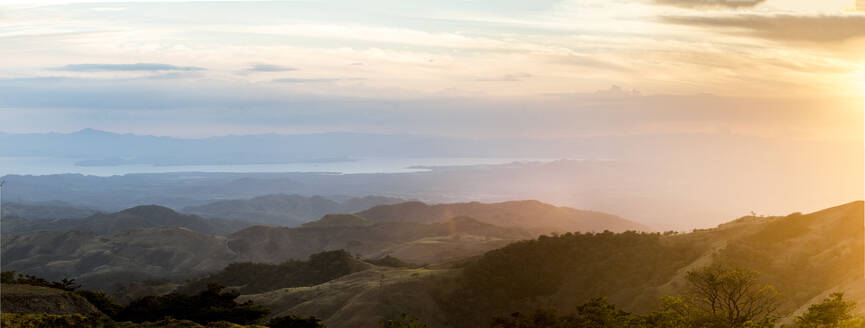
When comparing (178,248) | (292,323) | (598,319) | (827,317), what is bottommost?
(178,248)

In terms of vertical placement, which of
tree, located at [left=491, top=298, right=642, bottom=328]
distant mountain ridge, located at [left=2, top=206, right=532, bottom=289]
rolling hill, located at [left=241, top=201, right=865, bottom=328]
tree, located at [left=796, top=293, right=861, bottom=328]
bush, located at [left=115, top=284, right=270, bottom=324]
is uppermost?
tree, located at [left=796, top=293, right=861, bottom=328]

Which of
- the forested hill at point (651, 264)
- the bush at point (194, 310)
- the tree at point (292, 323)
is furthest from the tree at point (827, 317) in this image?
the bush at point (194, 310)

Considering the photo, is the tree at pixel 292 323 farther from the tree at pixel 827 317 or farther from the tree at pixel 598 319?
the tree at pixel 827 317

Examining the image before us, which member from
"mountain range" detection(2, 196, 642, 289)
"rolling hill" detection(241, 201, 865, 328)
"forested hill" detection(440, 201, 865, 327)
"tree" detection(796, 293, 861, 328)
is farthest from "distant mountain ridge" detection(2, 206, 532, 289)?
"tree" detection(796, 293, 861, 328)

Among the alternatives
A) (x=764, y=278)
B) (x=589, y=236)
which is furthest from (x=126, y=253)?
(x=764, y=278)

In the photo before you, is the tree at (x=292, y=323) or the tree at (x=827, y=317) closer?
the tree at (x=827, y=317)

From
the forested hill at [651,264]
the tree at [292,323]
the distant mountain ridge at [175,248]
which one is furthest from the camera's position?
the distant mountain ridge at [175,248]

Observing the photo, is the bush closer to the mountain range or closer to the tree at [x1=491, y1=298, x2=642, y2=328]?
the tree at [x1=491, y1=298, x2=642, y2=328]

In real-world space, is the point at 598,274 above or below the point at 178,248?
above

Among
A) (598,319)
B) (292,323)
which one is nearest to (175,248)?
(292,323)

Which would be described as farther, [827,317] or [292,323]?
[292,323]

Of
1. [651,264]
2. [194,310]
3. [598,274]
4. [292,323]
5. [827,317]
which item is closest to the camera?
[827,317]

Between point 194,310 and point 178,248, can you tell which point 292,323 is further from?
point 178,248
